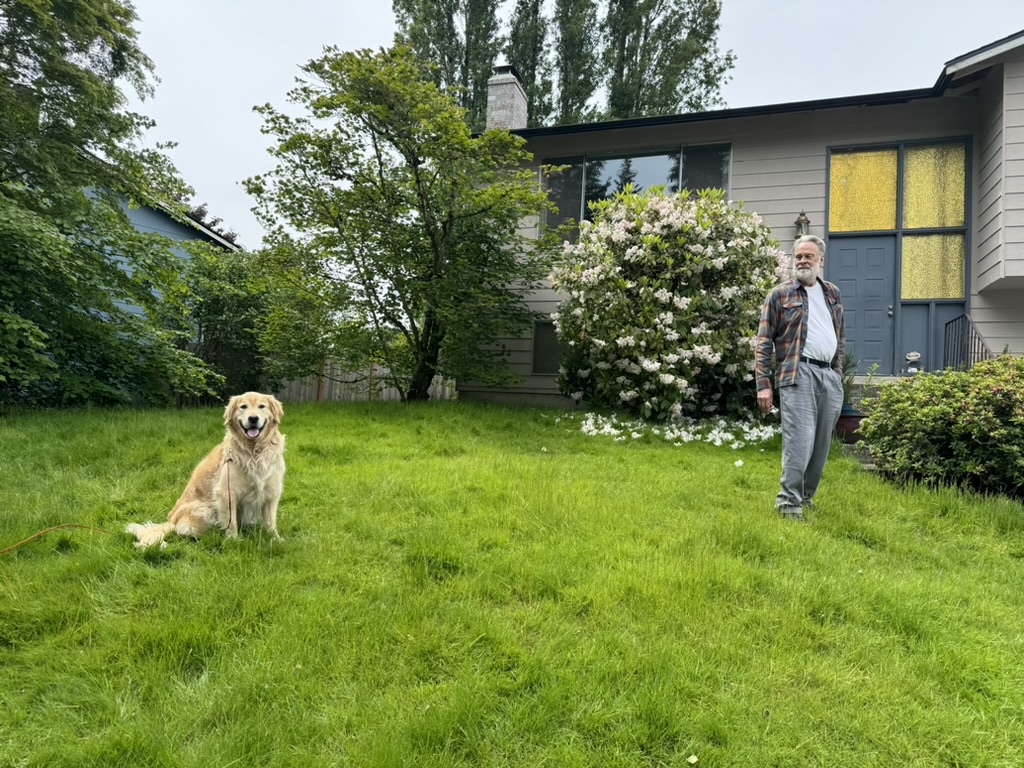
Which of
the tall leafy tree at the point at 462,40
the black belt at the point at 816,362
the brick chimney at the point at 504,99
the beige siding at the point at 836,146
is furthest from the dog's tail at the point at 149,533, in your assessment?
the tall leafy tree at the point at 462,40

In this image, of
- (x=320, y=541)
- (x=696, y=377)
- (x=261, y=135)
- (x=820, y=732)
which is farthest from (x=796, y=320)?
(x=261, y=135)

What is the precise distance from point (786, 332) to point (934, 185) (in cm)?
685

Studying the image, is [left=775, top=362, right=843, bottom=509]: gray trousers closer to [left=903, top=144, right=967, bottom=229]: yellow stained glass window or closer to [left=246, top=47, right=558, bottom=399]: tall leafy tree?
[left=246, top=47, right=558, bottom=399]: tall leafy tree

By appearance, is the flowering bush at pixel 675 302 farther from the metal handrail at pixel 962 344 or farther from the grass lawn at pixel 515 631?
the grass lawn at pixel 515 631

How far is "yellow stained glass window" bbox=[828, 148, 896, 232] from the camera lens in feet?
28.2

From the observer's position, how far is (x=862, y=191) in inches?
345

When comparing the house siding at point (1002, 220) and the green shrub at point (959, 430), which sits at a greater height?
the house siding at point (1002, 220)

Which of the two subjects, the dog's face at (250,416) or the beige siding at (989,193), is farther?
the beige siding at (989,193)

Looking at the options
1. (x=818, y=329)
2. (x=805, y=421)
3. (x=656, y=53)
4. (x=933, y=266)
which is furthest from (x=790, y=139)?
(x=656, y=53)

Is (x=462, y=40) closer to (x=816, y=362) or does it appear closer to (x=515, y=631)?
(x=816, y=362)

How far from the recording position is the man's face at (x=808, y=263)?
3.88m

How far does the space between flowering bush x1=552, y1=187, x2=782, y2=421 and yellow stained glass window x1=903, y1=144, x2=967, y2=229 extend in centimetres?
269

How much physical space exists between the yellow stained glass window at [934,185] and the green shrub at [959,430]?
4.32m

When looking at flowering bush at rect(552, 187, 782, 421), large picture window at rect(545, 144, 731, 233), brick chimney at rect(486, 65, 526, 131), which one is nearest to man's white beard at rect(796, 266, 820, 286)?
flowering bush at rect(552, 187, 782, 421)
